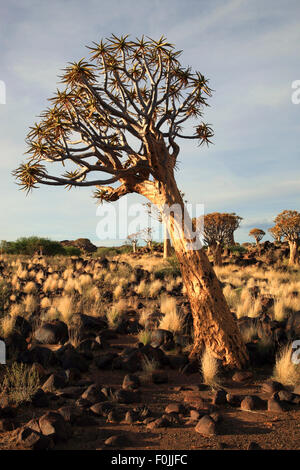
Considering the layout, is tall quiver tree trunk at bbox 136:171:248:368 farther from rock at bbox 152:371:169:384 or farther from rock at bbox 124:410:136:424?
rock at bbox 124:410:136:424

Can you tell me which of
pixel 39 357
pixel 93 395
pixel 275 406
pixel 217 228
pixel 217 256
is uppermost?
pixel 217 228

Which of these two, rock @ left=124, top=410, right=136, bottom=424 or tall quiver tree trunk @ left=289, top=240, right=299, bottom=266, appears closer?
rock @ left=124, top=410, right=136, bottom=424

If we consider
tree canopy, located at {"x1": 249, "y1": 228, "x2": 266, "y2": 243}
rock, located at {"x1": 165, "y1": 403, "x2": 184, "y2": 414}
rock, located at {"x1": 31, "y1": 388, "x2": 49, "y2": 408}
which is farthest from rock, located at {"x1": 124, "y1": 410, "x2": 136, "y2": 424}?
tree canopy, located at {"x1": 249, "y1": 228, "x2": 266, "y2": 243}

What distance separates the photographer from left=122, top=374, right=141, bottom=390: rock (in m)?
6.02

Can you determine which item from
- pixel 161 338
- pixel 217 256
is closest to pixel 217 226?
pixel 217 256

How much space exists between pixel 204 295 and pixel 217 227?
21.9 meters

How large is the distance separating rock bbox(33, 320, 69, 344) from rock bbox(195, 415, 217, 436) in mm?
4702

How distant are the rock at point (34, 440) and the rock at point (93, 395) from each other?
1.23 m

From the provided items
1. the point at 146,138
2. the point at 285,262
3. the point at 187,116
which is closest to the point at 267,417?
the point at 146,138

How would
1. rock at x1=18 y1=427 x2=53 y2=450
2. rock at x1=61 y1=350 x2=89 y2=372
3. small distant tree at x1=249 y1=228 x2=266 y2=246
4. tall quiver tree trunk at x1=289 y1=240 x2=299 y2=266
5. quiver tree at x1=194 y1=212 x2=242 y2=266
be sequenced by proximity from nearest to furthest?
1. rock at x1=18 y1=427 x2=53 y2=450
2. rock at x1=61 y1=350 x2=89 y2=372
3. tall quiver tree trunk at x1=289 y1=240 x2=299 y2=266
4. quiver tree at x1=194 y1=212 x2=242 y2=266
5. small distant tree at x1=249 y1=228 x2=266 y2=246

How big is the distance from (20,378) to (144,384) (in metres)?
1.96

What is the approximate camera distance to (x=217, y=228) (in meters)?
28.5

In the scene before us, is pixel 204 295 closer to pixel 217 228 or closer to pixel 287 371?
pixel 287 371
